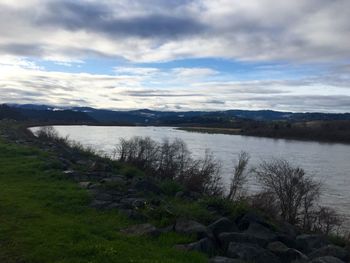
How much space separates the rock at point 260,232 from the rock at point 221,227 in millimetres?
408

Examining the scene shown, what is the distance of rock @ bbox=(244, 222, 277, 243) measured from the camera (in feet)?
31.2

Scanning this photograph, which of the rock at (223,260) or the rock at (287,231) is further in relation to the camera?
the rock at (287,231)

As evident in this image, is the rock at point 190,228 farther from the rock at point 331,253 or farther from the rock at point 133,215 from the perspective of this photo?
A: the rock at point 331,253

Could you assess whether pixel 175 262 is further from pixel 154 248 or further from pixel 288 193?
pixel 288 193

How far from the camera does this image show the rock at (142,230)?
808 centimetres

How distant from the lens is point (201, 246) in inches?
297

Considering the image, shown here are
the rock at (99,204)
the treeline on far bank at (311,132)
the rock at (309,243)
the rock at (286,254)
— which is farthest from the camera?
the treeline on far bank at (311,132)

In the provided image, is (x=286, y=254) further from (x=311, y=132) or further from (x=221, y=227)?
(x=311, y=132)

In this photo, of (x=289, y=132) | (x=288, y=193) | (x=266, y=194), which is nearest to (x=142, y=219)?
(x=266, y=194)

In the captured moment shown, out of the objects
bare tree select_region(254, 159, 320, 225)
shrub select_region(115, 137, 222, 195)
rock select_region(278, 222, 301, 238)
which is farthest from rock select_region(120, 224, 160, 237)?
shrub select_region(115, 137, 222, 195)

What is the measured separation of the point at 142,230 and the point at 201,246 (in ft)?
4.27

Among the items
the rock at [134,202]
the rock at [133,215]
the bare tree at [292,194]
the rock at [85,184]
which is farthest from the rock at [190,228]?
the bare tree at [292,194]

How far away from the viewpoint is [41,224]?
826cm

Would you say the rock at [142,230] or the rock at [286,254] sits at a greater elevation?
the rock at [142,230]
